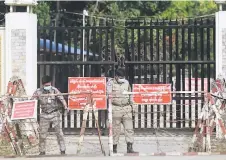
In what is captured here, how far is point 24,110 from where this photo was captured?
11656 millimetres

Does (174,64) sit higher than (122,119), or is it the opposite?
(174,64)

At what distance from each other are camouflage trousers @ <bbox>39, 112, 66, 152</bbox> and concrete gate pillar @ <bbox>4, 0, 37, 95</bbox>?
2.52 metres

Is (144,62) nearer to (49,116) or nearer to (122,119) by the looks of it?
(122,119)

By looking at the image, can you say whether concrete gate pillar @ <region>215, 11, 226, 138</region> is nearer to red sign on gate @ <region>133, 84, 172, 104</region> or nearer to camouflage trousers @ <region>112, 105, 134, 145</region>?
red sign on gate @ <region>133, 84, 172, 104</region>

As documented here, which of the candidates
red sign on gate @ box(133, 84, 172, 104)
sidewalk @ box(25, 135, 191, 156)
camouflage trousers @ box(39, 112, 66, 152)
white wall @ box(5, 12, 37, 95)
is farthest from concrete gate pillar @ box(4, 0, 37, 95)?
red sign on gate @ box(133, 84, 172, 104)

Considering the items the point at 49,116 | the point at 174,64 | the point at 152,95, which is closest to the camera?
the point at 49,116

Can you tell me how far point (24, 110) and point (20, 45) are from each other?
331 centimetres

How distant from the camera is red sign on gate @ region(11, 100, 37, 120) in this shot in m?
11.6

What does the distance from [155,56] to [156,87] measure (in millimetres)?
1536

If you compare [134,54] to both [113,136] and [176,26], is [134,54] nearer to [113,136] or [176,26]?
[176,26]

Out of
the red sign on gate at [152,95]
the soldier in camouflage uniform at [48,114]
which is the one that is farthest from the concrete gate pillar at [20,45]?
the red sign on gate at [152,95]

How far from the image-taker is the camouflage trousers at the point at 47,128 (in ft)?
39.2

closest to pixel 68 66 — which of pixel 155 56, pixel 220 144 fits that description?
pixel 155 56

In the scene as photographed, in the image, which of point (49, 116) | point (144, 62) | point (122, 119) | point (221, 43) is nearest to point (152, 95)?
point (144, 62)
